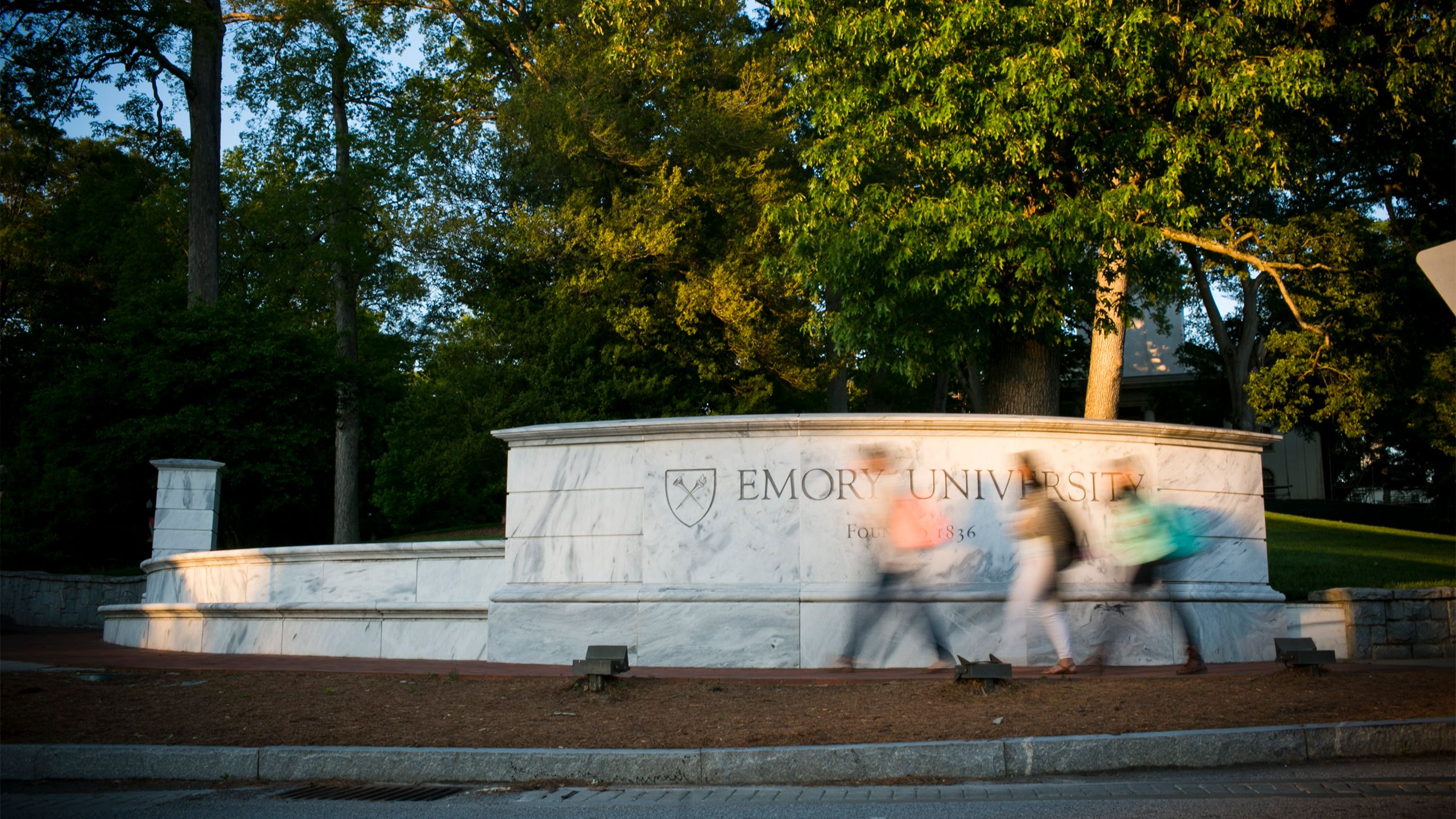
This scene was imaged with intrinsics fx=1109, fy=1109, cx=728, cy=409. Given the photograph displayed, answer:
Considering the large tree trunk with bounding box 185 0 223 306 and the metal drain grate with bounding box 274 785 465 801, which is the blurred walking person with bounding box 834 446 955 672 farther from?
the large tree trunk with bounding box 185 0 223 306

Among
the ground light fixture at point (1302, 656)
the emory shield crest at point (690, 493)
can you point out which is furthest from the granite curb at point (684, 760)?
the emory shield crest at point (690, 493)

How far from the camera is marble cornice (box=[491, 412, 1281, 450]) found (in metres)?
9.81

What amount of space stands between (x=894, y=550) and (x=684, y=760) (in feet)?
13.1

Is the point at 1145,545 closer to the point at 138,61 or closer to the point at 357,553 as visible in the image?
the point at 357,553

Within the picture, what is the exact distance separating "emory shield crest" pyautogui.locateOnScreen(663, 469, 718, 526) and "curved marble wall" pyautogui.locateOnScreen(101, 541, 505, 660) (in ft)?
6.10

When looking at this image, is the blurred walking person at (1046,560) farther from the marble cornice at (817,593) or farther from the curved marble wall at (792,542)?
the curved marble wall at (792,542)

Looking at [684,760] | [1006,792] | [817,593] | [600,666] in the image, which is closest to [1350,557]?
[817,593]

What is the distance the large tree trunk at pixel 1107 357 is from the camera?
15281mm

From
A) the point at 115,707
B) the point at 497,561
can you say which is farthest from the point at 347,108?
the point at 115,707

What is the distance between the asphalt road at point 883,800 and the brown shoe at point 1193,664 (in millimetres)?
2966

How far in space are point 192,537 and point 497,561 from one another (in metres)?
6.56

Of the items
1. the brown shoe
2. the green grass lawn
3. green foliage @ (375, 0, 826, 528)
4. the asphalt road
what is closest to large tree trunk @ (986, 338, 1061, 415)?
the green grass lawn

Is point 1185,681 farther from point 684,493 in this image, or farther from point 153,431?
point 153,431

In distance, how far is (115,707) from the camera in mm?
7742
